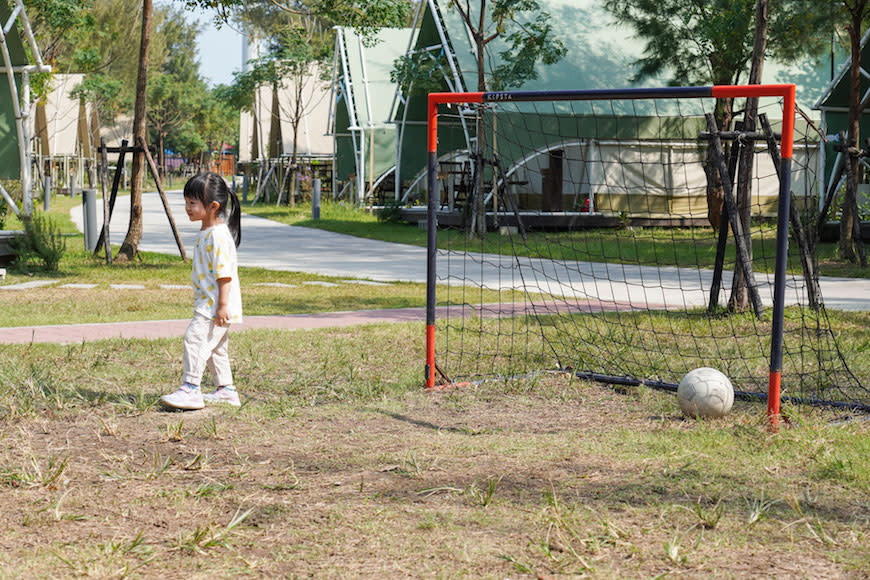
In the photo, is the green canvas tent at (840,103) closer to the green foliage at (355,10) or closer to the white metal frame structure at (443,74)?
the white metal frame structure at (443,74)

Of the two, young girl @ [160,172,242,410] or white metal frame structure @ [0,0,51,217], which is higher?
white metal frame structure @ [0,0,51,217]

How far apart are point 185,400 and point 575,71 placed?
22070 millimetres

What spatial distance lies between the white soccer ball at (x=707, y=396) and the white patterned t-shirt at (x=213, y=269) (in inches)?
106

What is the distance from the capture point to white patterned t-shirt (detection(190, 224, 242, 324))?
6.14 metres

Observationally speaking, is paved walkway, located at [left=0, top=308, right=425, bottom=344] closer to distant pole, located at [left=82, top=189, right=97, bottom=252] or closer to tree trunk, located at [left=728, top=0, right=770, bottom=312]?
tree trunk, located at [left=728, top=0, right=770, bottom=312]

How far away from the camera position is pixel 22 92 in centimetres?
1523

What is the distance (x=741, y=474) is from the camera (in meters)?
4.84

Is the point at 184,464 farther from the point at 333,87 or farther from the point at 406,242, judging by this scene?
the point at 333,87

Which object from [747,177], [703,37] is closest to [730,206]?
[747,177]

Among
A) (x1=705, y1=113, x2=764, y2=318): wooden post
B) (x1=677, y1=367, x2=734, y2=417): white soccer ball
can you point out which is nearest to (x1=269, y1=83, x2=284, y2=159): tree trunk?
(x1=705, y1=113, x2=764, y2=318): wooden post

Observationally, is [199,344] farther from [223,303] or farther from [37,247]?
[37,247]

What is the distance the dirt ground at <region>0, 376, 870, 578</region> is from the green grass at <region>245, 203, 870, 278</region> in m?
8.18

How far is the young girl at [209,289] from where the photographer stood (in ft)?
20.1

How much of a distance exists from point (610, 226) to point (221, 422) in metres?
20.0
